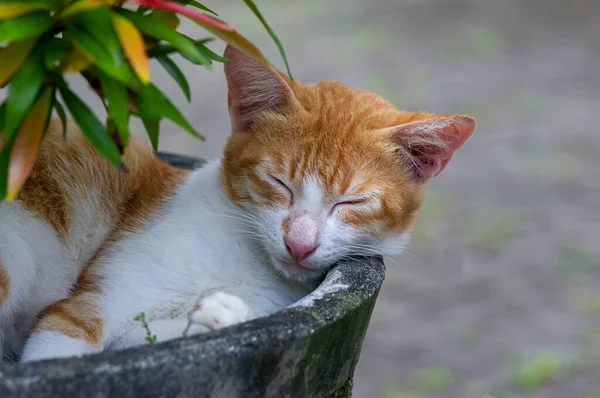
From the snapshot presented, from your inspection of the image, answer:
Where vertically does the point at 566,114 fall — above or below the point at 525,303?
above

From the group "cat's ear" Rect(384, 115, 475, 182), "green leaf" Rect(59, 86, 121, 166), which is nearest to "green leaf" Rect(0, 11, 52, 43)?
"green leaf" Rect(59, 86, 121, 166)

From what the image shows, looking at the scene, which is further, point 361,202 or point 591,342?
point 591,342

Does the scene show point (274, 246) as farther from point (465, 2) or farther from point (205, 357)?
point (465, 2)

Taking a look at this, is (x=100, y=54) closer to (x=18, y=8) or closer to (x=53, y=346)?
(x=18, y=8)

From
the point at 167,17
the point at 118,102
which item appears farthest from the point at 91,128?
the point at 167,17

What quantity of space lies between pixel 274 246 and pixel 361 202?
19 cm

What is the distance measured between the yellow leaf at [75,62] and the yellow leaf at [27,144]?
1.8 inches

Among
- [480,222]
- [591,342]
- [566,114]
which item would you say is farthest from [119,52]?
[566,114]

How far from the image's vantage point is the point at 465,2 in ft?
21.1

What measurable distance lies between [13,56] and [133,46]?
0.17 metres

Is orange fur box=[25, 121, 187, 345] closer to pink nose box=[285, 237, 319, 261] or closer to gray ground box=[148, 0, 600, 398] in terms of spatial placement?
pink nose box=[285, 237, 319, 261]

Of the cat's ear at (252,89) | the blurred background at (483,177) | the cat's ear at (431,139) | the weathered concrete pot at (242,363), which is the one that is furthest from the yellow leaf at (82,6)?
the blurred background at (483,177)

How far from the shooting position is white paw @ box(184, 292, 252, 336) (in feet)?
4.10

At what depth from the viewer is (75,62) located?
1.04m
